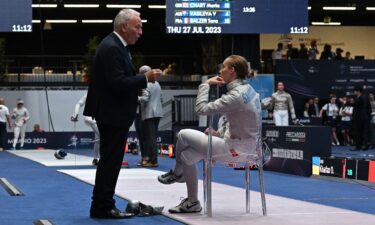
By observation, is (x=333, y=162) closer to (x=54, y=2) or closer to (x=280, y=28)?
(x=280, y=28)

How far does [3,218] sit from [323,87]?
22.6 m

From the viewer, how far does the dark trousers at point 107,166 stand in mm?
7215

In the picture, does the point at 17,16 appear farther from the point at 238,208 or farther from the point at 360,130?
the point at 238,208

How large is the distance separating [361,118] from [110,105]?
55.4 ft

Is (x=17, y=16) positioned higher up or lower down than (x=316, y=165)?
higher up

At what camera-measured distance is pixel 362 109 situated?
75.7 ft

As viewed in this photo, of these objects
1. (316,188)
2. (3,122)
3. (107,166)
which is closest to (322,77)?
(3,122)

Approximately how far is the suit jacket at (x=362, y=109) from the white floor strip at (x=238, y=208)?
12.7 m

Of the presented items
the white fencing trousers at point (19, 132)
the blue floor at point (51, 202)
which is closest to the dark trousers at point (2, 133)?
the white fencing trousers at point (19, 132)

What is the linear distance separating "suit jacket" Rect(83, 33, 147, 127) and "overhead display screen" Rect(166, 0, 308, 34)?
1278 cm

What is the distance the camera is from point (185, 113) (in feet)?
95.9

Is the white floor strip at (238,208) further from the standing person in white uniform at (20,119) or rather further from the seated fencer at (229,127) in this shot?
the standing person in white uniform at (20,119)

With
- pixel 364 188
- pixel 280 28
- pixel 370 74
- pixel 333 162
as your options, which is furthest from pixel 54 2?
pixel 364 188

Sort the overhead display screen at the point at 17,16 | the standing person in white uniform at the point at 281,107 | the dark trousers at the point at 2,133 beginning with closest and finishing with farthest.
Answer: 1. the overhead display screen at the point at 17,16
2. the standing person in white uniform at the point at 281,107
3. the dark trousers at the point at 2,133
